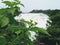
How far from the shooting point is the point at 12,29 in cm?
146

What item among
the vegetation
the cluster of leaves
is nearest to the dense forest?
the cluster of leaves

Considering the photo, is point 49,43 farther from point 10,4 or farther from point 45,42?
point 10,4

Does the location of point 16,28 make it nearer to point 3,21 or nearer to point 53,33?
point 3,21

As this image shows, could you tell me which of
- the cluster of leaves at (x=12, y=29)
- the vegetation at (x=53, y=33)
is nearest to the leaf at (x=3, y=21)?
the cluster of leaves at (x=12, y=29)

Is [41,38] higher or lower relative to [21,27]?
lower

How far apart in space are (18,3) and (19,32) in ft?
0.67

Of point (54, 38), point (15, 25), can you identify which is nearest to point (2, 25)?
point (15, 25)

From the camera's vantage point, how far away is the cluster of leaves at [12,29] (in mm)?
1452

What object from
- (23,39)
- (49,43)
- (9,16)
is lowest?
(49,43)

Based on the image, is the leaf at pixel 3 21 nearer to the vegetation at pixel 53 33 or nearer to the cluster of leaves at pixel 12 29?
the cluster of leaves at pixel 12 29

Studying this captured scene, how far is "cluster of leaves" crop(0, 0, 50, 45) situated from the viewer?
4.76 ft

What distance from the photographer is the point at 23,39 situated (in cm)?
152

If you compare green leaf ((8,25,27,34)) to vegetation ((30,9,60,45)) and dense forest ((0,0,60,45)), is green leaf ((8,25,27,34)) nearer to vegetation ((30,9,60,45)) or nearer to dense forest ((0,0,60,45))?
dense forest ((0,0,60,45))

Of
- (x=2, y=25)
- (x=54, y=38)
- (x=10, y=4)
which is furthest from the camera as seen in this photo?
(x=54, y=38)
